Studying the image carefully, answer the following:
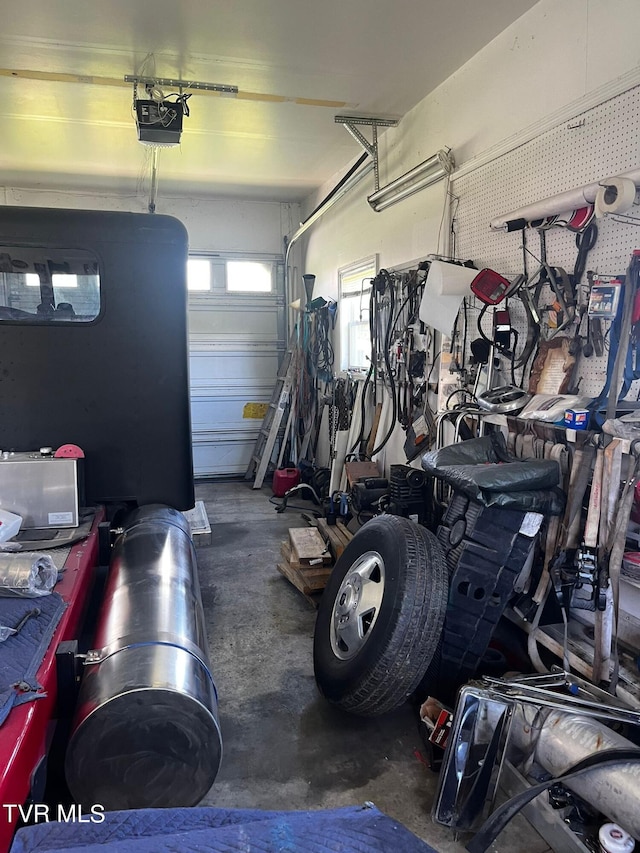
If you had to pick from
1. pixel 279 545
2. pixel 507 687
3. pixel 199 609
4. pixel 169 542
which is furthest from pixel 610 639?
pixel 279 545

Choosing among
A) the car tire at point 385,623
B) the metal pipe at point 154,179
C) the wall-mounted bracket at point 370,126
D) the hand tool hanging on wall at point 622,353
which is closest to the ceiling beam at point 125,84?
the wall-mounted bracket at point 370,126

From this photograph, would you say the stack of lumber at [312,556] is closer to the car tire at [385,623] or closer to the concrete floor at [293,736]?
the concrete floor at [293,736]

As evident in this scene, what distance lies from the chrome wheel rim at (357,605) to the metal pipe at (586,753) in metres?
0.68

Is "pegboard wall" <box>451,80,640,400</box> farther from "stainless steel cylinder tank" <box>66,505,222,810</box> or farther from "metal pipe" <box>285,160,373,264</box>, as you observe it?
"stainless steel cylinder tank" <box>66,505,222,810</box>

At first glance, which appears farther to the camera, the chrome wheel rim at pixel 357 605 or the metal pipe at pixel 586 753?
the chrome wheel rim at pixel 357 605

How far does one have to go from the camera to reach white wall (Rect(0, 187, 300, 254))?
6406mm

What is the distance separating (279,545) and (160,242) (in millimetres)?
2727

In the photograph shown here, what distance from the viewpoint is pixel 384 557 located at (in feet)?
7.89

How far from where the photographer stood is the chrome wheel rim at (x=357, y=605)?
94.6 inches

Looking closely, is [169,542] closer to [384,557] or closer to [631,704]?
[384,557]

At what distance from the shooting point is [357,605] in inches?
97.9

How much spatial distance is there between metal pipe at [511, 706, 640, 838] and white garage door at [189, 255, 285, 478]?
5.58 m

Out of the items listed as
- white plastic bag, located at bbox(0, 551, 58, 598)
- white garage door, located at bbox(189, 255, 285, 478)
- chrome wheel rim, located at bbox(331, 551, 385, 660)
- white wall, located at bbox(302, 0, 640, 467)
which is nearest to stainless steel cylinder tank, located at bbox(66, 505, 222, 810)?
white plastic bag, located at bbox(0, 551, 58, 598)

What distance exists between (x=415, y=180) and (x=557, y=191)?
1.43 meters
